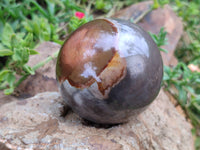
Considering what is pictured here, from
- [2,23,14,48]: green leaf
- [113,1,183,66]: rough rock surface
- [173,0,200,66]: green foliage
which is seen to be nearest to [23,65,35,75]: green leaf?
[2,23,14,48]: green leaf

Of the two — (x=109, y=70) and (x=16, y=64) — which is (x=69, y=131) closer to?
(x=109, y=70)

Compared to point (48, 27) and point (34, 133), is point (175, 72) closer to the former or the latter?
point (48, 27)

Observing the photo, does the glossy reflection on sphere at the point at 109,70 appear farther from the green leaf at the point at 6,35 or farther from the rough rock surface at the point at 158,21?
the rough rock surface at the point at 158,21

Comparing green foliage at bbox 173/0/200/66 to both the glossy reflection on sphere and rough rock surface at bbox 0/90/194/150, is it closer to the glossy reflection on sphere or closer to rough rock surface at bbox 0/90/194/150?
rough rock surface at bbox 0/90/194/150

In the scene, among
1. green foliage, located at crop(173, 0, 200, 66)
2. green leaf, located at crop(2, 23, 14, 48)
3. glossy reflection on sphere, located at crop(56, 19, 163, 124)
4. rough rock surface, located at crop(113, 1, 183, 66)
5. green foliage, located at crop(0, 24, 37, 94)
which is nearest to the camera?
glossy reflection on sphere, located at crop(56, 19, 163, 124)

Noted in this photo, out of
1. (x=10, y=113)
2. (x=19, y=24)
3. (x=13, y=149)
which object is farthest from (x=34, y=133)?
(x=19, y=24)

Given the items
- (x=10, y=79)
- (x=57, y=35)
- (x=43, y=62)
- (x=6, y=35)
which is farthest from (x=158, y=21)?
(x=10, y=79)
